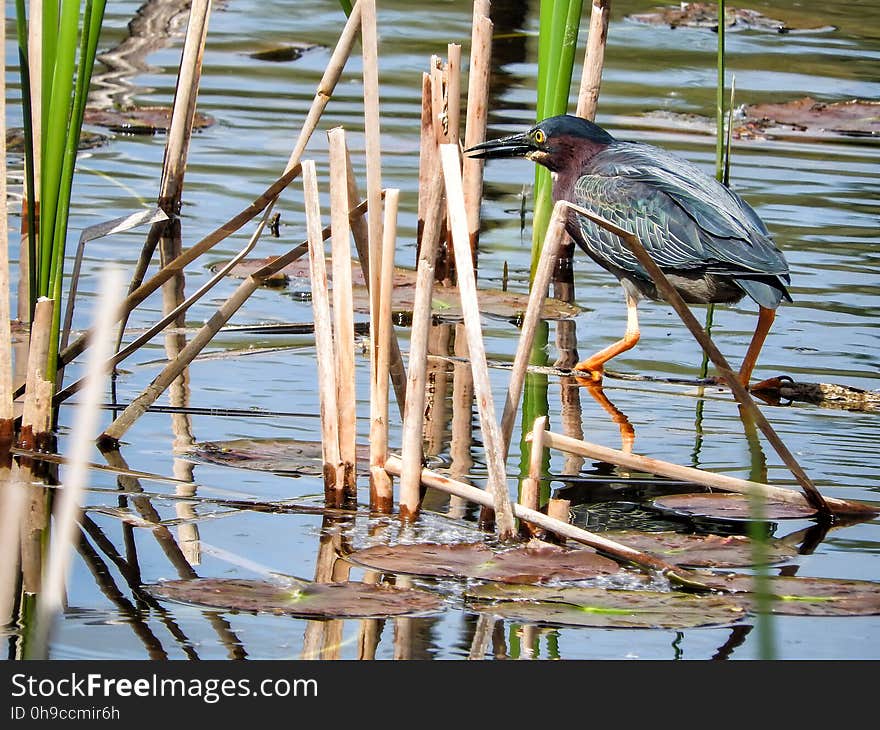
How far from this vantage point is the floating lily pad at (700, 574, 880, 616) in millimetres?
3383

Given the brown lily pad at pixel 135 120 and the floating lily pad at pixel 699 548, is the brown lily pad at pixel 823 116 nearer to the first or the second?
the brown lily pad at pixel 135 120

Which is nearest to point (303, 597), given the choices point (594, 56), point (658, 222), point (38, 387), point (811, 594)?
point (811, 594)

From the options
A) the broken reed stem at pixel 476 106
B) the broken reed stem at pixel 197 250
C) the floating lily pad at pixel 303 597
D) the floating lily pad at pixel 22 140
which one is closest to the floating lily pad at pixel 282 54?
the floating lily pad at pixel 22 140

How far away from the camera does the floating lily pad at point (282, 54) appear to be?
444 inches

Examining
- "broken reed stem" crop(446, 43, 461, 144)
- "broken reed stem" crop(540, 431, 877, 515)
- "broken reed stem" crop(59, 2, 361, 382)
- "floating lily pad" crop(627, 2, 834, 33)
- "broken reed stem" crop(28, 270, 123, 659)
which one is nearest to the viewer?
"broken reed stem" crop(28, 270, 123, 659)

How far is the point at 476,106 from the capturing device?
6.29 m

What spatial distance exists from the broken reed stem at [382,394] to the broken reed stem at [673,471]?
389 mm

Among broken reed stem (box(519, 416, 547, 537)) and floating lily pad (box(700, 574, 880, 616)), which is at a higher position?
broken reed stem (box(519, 416, 547, 537))

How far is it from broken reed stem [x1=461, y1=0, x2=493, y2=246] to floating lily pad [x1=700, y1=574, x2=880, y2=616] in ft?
9.67

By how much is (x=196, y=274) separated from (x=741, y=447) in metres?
2.84

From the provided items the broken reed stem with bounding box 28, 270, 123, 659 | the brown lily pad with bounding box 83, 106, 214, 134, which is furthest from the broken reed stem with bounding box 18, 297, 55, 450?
the brown lily pad with bounding box 83, 106, 214, 134

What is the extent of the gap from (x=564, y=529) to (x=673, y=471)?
0.50 meters

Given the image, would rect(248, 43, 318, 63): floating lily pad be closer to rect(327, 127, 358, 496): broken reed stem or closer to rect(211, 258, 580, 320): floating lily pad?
rect(211, 258, 580, 320): floating lily pad

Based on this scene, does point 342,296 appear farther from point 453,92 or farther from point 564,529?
point 453,92
